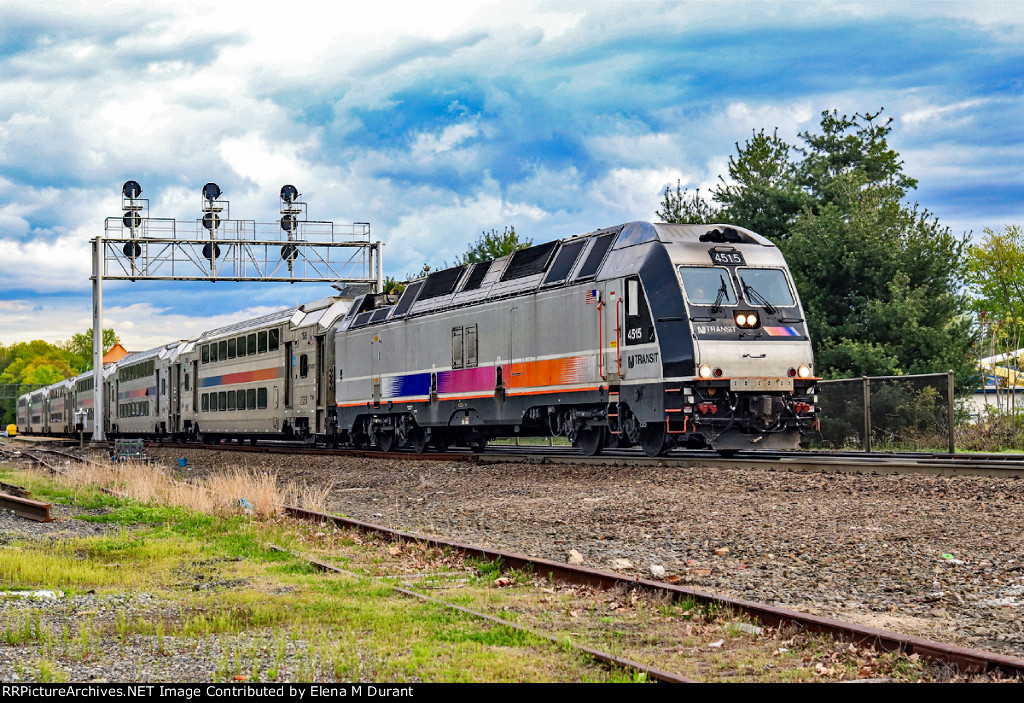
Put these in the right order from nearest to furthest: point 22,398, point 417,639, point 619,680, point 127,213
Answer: point 619,680, point 417,639, point 127,213, point 22,398

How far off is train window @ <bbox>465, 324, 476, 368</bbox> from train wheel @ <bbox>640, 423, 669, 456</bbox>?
508 cm

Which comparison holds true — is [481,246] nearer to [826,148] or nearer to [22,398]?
[826,148]

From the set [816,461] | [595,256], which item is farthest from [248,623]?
[595,256]

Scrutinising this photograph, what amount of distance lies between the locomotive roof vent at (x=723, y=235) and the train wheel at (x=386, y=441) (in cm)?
1123

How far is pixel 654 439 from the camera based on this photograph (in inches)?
677

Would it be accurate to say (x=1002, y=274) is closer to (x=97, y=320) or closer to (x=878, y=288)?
(x=878, y=288)

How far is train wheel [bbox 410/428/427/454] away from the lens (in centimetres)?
2458

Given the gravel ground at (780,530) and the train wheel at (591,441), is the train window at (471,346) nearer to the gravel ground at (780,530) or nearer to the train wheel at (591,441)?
the train wheel at (591,441)

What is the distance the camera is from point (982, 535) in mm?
9039

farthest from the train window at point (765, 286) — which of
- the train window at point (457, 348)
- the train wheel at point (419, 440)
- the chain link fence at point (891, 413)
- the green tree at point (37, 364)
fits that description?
the green tree at point (37, 364)

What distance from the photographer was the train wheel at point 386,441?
85.6 feet

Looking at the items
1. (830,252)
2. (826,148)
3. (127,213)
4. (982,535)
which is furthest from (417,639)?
(127,213)

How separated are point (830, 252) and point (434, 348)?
445 inches

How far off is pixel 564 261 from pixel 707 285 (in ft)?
11.0
